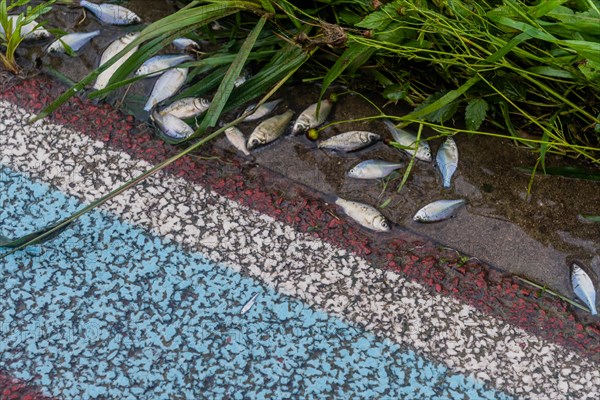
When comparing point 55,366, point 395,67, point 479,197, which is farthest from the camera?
point 395,67

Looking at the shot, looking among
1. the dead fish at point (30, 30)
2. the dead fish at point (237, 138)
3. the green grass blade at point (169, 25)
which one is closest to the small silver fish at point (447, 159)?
the dead fish at point (237, 138)

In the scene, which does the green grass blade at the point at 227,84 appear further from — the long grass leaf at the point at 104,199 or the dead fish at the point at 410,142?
the dead fish at the point at 410,142

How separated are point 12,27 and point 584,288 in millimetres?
2034

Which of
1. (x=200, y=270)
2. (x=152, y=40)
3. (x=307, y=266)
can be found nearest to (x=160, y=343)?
(x=200, y=270)

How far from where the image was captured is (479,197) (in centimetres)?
234

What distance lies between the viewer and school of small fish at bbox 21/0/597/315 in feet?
7.55

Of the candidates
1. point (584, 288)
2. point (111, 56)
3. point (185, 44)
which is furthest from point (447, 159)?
point (111, 56)

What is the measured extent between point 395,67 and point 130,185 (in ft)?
3.15

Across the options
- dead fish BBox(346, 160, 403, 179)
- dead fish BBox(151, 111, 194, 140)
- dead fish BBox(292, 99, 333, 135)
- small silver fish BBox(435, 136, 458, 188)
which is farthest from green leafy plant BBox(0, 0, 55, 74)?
small silver fish BBox(435, 136, 458, 188)

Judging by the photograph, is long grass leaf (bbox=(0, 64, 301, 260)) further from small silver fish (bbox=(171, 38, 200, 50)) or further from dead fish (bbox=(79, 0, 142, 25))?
dead fish (bbox=(79, 0, 142, 25))

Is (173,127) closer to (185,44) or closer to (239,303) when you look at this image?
(185,44)

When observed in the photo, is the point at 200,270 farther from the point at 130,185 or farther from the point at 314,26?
the point at 314,26

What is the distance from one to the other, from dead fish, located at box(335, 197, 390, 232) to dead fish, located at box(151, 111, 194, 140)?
568mm

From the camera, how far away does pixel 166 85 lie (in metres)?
2.52
